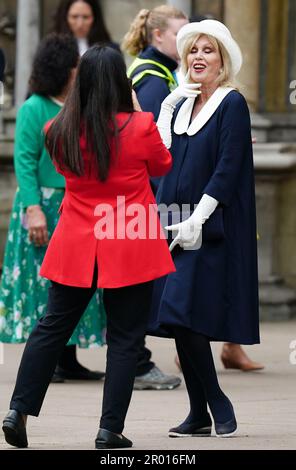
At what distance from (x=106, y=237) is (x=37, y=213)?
2.39 metres

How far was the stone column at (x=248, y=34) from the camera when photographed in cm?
1167

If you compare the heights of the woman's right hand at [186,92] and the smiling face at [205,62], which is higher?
the smiling face at [205,62]

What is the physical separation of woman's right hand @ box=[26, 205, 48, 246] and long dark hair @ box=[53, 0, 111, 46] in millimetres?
2432

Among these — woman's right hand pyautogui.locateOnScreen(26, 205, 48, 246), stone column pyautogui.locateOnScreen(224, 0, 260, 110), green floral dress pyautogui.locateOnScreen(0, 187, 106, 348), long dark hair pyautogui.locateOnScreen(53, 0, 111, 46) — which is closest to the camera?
woman's right hand pyautogui.locateOnScreen(26, 205, 48, 246)

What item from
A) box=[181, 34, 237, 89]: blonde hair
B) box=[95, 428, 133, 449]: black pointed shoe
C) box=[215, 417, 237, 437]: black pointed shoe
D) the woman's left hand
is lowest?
box=[215, 417, 237, 437]: black pointed shoe

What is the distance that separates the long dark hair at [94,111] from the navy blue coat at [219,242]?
524 millimetres

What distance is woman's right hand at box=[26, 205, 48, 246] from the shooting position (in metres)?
8.66

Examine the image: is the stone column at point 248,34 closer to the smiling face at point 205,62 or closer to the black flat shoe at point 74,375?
the black flat shoe at point 74,375

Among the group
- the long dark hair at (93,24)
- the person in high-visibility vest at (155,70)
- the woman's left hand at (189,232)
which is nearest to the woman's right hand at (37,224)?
the person in high-visibility vest at (155,70)

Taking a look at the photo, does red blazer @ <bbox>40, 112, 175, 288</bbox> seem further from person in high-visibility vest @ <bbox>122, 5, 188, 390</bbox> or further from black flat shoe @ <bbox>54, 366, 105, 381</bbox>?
black flat shoe @ <bbox>54, 366, 105, 381</bbox>

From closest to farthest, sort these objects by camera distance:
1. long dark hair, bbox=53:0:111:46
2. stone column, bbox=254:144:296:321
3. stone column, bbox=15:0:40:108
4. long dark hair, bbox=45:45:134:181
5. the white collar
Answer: long dark hair, bbox=45:45:134:181 → the white collar → long dark hair, bbox=53:0:111:46 → stone column, bbox=254:144:296:321 → stone column, bbox=15:0:40:108

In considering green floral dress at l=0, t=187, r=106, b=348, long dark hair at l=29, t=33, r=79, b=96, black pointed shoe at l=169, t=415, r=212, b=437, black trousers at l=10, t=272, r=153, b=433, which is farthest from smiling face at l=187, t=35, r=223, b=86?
green floral dress at l=0, t=187, r=106, b=348

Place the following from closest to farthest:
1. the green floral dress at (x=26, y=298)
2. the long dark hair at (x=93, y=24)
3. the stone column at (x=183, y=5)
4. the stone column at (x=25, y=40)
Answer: the green floral dress at (x=26, y=298) < the long dark hair at (x=93, y=24) < the stone column at (x=183, y=5) < the stone column at (x=25, y=40)

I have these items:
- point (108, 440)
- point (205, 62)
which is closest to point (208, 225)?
point (205, 62)
